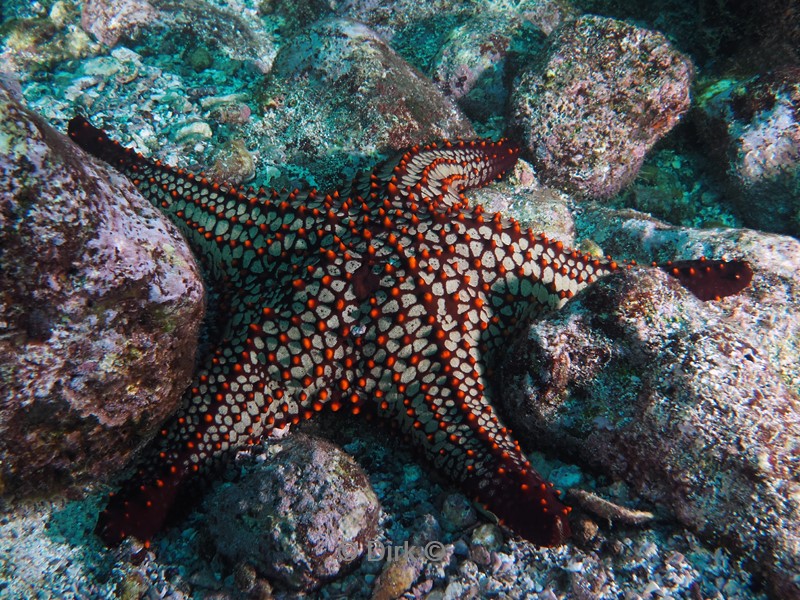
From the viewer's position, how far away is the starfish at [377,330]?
12.6 ft

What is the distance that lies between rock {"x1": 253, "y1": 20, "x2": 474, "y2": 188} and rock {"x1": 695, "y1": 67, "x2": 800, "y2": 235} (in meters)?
3.85

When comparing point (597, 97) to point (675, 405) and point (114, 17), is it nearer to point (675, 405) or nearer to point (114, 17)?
point (675, 405)

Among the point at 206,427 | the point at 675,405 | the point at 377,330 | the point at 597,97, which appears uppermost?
the point at 597,97

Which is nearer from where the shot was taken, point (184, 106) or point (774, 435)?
point (774, 435)

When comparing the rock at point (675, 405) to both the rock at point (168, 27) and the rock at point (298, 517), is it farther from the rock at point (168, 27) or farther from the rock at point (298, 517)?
the rock at point (168, 27)

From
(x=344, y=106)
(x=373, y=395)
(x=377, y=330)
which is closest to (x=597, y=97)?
(x=344, y=106)

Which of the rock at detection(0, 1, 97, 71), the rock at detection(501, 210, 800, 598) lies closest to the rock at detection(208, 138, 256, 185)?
the rock at detection(0, 1, 97, 71)

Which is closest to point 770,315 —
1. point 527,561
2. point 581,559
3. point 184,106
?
point 581,559

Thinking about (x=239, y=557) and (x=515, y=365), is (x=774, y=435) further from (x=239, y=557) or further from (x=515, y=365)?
(x=239, y=557)

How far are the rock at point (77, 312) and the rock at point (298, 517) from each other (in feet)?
3.61

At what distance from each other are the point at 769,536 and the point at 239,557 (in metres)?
3.83

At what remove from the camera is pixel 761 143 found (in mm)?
6578

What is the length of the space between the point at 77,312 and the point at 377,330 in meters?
2.23

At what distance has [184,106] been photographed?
7.35 meters
